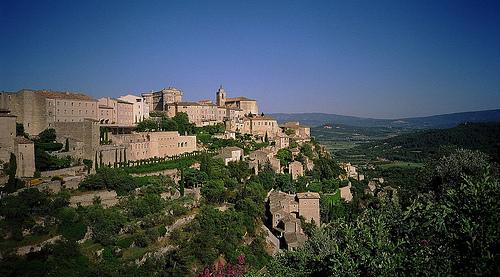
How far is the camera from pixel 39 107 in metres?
27.3

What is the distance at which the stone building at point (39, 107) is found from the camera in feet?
86.3

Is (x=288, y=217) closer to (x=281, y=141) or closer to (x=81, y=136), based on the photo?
(x=81, y=136)

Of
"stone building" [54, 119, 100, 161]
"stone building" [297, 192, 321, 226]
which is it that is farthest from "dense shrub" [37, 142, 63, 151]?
"stone building" [297, 192, 321, 226]

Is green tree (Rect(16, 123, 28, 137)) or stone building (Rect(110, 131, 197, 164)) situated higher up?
green tree (Rect(16, 123, 28, 137))

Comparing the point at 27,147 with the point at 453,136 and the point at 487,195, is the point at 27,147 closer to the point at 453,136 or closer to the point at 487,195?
the point at 487,195

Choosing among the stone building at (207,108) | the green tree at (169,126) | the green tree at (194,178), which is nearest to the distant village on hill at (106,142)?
the green tree at (169,126)

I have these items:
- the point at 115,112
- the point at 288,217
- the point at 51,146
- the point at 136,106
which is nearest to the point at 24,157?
the point at 51,146

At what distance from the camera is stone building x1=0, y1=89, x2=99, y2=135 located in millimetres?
26297

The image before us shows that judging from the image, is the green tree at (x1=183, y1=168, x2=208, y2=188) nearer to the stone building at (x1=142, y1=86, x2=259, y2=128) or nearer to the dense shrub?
the dense shrub

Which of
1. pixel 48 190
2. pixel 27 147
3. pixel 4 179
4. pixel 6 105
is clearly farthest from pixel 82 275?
pixel 6 105

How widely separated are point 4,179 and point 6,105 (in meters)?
9.00

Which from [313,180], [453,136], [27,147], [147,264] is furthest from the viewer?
[453,136]

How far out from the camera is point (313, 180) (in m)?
40.4

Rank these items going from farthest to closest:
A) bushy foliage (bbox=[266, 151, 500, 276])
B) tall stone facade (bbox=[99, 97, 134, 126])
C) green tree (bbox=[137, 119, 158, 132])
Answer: green tree (bbox=[137, 119, 158, 132]) < tall stone facade (bbox=[99, 97, 134, 126]) < bushy foliage (bbox=[266, 151, 500, 276])
